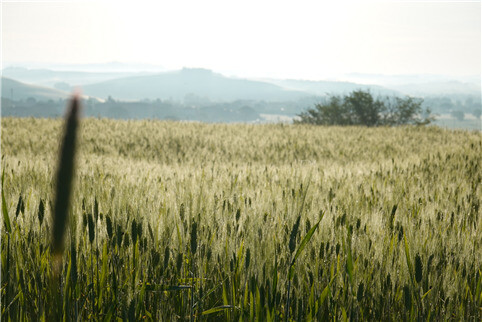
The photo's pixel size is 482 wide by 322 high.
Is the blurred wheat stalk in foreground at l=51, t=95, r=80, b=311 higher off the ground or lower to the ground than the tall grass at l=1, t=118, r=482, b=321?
higher

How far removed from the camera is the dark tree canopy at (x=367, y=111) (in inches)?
1459

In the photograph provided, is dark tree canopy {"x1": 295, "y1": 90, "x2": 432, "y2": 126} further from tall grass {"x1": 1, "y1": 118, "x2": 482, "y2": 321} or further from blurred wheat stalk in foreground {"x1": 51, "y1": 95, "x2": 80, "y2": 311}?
blurred wheat stalk in foreground {"x1": 51, "y1": 95, "x2": 80, "y2": 311}

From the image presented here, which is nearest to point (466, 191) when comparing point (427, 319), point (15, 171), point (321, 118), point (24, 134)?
point (427, 319)

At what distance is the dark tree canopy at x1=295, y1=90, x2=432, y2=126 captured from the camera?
37.1m

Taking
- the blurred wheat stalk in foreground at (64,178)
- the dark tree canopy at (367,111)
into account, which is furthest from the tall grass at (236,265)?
the dark tree canopy at (367,111)

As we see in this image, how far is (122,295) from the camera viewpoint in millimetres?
1534

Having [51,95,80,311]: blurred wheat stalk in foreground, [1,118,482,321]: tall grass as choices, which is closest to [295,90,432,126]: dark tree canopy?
[1,118,482,321]: tall grass

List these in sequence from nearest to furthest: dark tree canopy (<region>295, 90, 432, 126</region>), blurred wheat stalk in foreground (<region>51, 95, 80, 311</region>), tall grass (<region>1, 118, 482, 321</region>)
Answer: blurred wheat stalk in foreground (<region>51, 95, 80, 311</region>) < tall grass (<region>1, 118, 482, 321</region>) < dark tree canopy (<region>295, 90, 432, 126</region>)

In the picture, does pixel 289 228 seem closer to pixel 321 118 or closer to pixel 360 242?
pixel 360 242

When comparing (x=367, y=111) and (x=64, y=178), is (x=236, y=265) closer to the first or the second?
(x=64, y=178)

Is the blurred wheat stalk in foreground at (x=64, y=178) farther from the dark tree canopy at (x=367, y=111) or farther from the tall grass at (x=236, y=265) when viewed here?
the dark tree canopy at (x=367, y=111)

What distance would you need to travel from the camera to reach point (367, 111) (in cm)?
3706

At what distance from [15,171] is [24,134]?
5.29 m

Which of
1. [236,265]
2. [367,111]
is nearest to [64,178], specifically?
[236,265]
